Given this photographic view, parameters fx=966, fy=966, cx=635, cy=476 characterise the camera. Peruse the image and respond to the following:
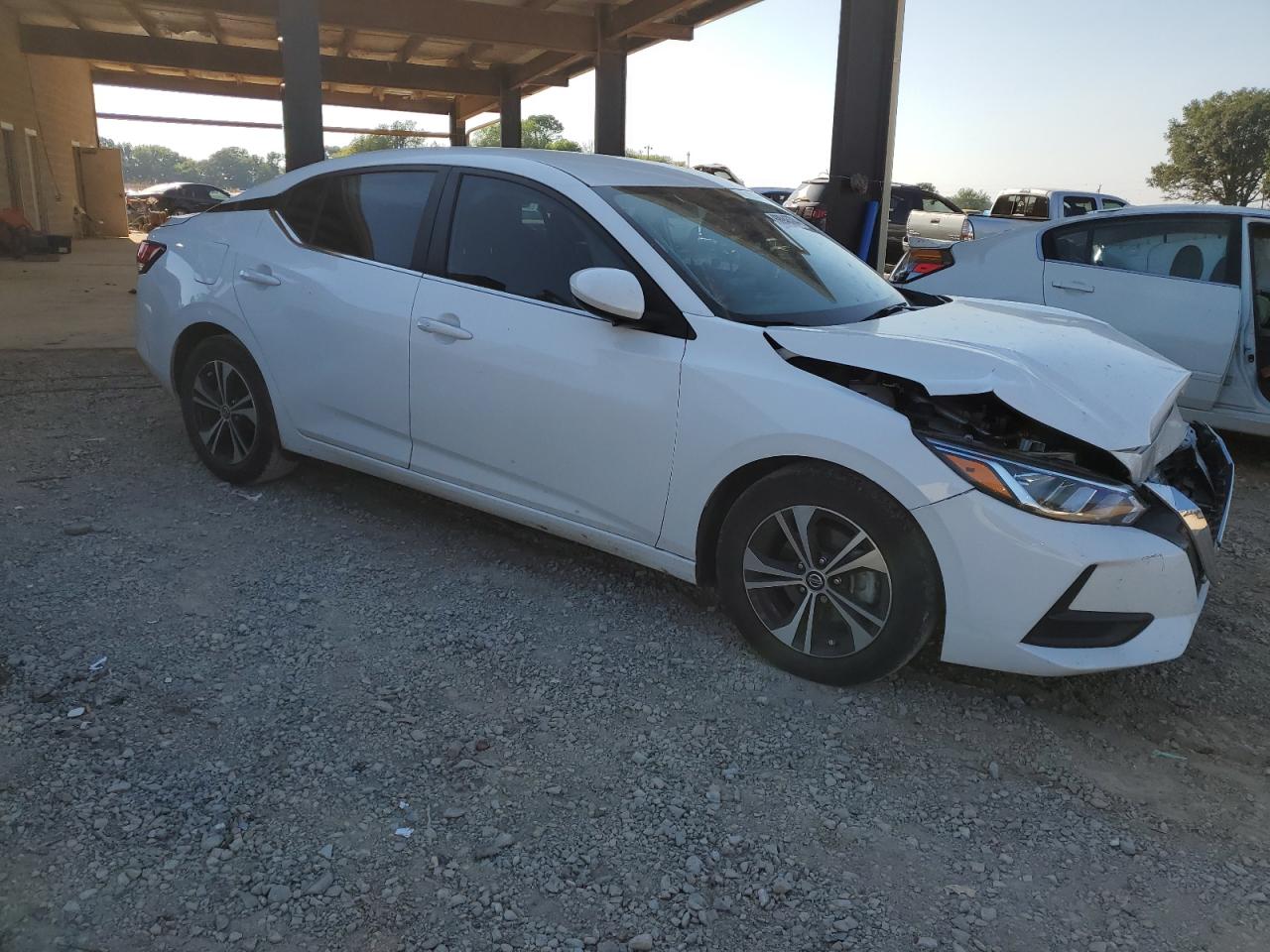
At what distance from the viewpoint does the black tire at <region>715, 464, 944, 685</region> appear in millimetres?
2912

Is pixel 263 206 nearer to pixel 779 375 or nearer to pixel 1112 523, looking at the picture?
pixel 779 375

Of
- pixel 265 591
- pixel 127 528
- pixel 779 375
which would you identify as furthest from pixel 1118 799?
pixel 127 528

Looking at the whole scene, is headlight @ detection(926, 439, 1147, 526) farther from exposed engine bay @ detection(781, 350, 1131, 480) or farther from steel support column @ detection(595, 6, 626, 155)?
steel support column @ detection(595, 6, 626, 155)

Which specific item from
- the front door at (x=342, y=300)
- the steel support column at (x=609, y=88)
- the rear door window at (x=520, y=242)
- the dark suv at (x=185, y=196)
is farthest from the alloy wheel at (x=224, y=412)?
the dark suv at (x=185, y=196)

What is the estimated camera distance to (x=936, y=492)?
281 centimetres

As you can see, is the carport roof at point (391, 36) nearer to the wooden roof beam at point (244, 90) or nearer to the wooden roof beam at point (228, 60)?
the wooden roof beam at point (228, 60)

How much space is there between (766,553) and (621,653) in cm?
64

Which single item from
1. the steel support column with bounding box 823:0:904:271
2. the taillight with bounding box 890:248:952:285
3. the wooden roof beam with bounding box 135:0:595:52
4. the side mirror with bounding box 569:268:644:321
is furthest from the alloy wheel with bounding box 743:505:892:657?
the wooden roof beam with bounding box 135:0:595:52

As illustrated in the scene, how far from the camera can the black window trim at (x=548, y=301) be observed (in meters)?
3.32

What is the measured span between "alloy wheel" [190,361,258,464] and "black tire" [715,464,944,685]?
2.58 metres

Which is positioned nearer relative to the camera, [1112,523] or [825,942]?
[825,942]

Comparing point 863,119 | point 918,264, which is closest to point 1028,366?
point 918,264

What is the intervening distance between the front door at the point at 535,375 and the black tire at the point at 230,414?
1.05 m

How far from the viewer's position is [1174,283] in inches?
232
